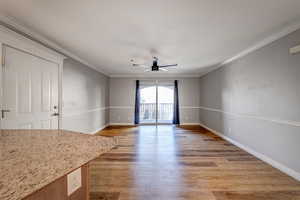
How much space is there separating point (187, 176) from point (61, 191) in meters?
2.10

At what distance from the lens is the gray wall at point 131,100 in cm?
697

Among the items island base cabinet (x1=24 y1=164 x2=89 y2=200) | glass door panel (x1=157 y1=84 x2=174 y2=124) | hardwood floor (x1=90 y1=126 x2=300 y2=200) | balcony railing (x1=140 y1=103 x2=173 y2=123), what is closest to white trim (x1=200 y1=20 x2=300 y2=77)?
hardwood floor (x1=90 y1=126 x2=300 y2=200)

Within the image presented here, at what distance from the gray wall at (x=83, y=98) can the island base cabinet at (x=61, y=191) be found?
293 cm

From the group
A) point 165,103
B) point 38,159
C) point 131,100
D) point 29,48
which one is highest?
point 29,48

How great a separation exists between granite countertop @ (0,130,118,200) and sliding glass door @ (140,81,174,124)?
6152mm

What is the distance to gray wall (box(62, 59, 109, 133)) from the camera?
364cm

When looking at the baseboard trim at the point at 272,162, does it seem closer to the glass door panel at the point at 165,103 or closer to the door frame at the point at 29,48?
the glass door panel at the point at 165,103

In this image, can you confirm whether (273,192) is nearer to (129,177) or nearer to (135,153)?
(129,177)

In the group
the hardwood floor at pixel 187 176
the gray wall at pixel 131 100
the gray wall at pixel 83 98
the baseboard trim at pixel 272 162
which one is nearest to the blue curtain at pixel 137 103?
the gray wall at pixel 131 100

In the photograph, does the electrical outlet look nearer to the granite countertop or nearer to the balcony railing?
the granite countertop

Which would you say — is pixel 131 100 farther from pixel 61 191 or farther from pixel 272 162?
pixel 61 191

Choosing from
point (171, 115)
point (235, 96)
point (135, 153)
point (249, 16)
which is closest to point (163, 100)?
point (171, 115)

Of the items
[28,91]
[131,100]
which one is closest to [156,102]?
[131,100]

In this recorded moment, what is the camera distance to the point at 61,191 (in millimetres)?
761
